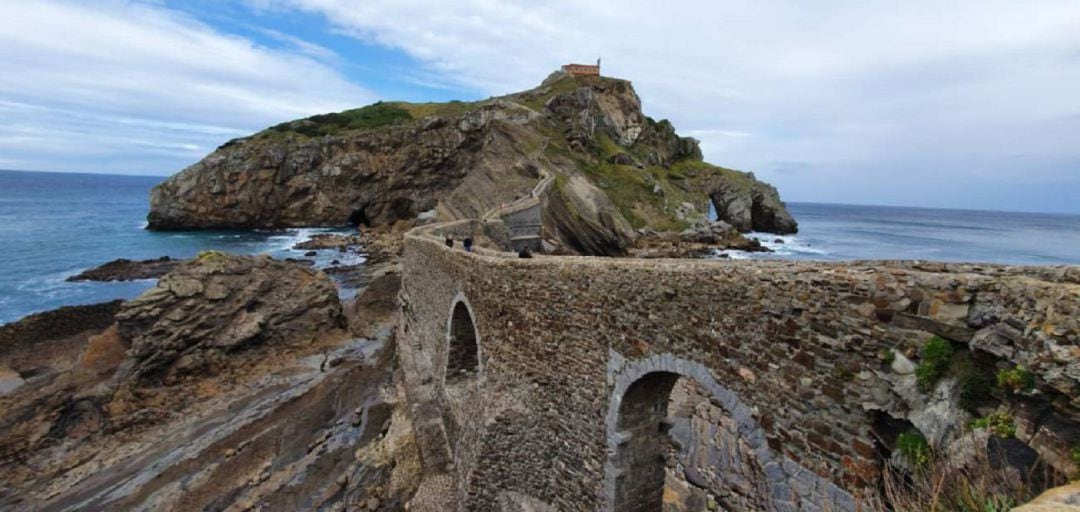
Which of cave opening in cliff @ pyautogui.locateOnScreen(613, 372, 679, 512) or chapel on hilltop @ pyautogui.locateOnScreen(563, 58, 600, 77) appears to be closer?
cave opening in cliff @ pyautogui.locateOnScreen(613, 372, 679, 512)

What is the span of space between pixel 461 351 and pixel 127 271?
134ft

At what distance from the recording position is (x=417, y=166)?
73.4 m

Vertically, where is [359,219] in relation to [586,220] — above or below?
below

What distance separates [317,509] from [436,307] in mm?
6373

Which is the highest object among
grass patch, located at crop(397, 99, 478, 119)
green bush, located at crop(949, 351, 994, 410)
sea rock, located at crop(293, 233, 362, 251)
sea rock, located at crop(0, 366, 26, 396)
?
grass patch, located at crop(397, 99, 478, 119)

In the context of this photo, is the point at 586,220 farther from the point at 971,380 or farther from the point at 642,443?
the point at 971,380

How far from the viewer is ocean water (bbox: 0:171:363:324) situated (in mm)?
35219

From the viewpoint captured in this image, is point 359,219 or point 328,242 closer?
point 328,242

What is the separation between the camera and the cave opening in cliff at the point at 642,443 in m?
8.30

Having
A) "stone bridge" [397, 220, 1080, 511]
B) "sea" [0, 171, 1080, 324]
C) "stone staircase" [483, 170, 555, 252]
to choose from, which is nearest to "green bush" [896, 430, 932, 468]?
"stone bridge" [397, 220, 1080, 511]

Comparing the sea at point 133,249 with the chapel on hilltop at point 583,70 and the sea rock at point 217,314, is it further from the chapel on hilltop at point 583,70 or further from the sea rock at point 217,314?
the chapel on hilltop at point 583,70

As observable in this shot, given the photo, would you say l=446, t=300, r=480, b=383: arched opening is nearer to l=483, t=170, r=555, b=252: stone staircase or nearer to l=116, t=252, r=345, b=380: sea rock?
l=116, t=252, r=345, b=380: sea rock

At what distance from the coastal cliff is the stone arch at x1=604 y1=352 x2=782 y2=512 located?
47.1 metres

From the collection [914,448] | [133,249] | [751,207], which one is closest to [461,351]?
[914,448]
